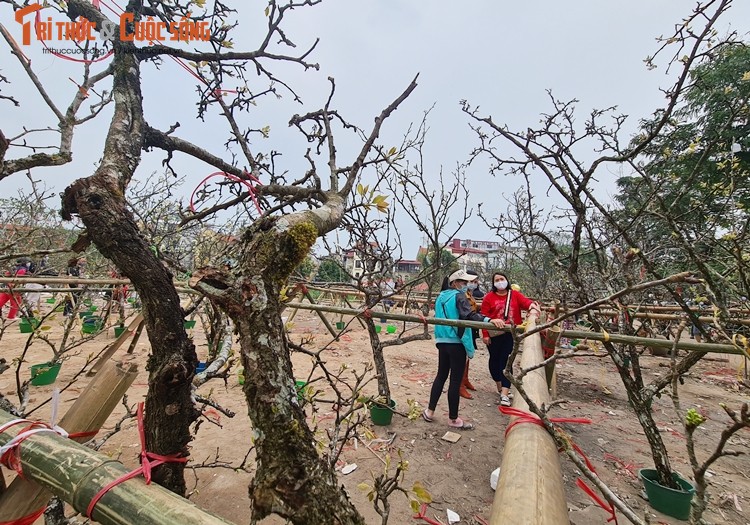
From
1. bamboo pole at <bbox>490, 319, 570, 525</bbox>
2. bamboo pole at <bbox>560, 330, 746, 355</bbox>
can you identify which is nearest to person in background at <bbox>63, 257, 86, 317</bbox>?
bamboo pole at <bbox>490, 319, 570, 525</bbox>

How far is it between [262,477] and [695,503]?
1.12 metres

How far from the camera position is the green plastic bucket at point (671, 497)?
8.64 feet

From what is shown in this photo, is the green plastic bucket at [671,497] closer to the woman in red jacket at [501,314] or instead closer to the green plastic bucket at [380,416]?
the woman in red jacket at [501,314]

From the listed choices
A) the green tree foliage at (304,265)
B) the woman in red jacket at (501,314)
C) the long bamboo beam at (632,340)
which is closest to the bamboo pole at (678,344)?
the long bamboo beam at (632,340)

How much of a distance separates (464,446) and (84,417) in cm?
342

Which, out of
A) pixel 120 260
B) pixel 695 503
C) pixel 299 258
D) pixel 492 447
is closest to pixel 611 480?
pixel 492 447

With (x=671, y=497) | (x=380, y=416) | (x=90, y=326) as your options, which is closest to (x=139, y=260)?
(x=380, y=416)

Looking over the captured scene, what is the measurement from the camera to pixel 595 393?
229 inches

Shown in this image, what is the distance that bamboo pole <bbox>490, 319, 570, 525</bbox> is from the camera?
1.12 meters

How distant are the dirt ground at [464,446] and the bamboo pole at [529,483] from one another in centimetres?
25

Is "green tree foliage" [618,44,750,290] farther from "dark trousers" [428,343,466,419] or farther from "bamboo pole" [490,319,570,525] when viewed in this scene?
"dark trousers" [428,343,466,419]

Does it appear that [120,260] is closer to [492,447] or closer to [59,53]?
[59,53]

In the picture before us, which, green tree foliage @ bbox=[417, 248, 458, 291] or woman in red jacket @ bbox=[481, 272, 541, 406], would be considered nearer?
green tree foliage @ bbox=[417, 248, 458, 291]

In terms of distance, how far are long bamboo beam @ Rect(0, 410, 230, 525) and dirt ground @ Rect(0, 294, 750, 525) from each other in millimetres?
883
